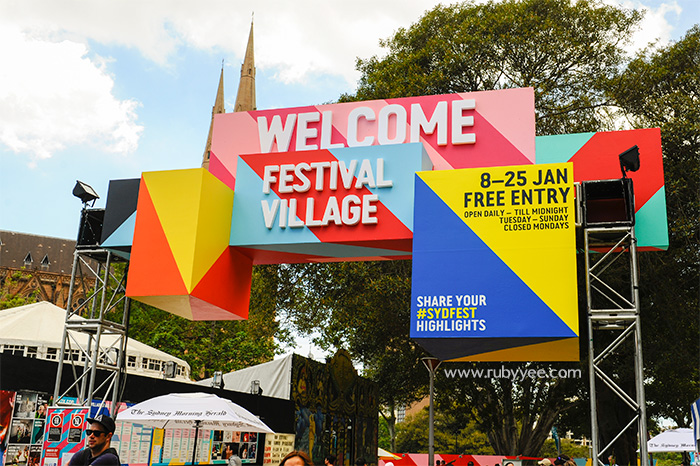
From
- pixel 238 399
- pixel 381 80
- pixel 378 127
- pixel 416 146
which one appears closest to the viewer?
pixel 416 146

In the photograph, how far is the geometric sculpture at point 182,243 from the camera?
404 inches

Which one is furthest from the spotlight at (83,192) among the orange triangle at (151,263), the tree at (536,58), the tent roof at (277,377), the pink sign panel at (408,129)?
the tree at (536,58)

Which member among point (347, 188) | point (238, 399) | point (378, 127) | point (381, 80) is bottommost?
point (238, 399)

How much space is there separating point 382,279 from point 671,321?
305 inches

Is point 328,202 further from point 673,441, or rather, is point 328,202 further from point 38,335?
point 38,335

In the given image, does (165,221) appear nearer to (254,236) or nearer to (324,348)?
(254,236)

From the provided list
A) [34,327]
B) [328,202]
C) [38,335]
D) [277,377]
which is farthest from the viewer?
[34,327]

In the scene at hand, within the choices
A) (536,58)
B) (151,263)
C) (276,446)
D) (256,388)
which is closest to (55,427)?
(151,263)

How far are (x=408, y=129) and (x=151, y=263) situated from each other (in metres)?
4.82

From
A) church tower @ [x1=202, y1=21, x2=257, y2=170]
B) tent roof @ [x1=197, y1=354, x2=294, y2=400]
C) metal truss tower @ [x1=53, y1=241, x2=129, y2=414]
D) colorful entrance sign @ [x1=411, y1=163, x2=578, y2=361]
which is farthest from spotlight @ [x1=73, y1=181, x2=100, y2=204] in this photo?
church tower @ [x1=202, y1=21, x2=257, y2=170]

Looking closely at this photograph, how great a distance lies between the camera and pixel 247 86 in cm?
8838

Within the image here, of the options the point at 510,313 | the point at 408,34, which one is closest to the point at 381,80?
the point at 408,34

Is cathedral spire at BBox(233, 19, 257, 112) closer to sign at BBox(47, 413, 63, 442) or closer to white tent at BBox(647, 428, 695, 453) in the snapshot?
white tent at BBox(647, 428, 695, 453)

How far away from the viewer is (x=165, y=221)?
34.6ft
